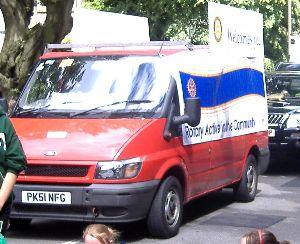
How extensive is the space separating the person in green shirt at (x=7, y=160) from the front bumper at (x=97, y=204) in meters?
2.69

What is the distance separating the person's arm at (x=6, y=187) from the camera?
5105mm

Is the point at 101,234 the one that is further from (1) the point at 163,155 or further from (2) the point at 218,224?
(2) the point at 218,224

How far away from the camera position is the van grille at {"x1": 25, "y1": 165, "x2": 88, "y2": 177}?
807cm

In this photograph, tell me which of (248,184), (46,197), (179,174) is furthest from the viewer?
(248,184)

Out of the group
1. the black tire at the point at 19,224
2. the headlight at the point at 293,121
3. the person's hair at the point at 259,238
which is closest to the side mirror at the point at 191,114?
the black tire at the point at 19,224

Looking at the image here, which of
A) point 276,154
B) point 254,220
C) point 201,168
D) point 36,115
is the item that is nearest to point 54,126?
point 36,115

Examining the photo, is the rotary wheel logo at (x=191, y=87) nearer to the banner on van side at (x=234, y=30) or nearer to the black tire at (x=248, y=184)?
the banner on van side at (x=234, y=30)

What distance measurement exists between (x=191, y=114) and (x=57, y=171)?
1.55 metres

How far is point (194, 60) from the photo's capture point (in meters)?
9.52

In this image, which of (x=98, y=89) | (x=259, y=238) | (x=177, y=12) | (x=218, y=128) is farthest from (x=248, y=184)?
(x=177, y=12)

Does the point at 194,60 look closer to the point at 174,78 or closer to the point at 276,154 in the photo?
the point at 174,78

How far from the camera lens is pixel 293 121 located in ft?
45.9

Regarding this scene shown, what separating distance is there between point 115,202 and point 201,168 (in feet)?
5.71

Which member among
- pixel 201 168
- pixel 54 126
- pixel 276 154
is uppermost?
pixel 54 126
